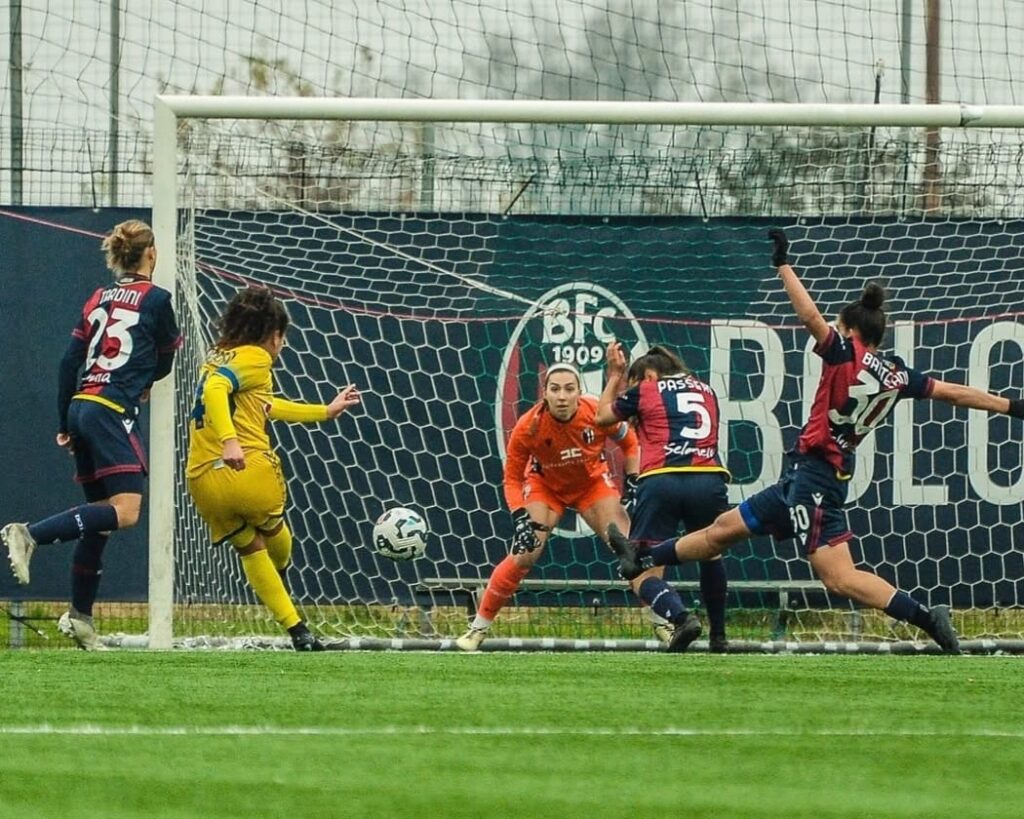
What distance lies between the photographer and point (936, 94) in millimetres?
10477

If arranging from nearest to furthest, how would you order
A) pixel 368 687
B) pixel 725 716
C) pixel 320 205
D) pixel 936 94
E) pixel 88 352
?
1. pixel 725 716
2. pixel 368 687
3. pixel 88 352
4. pixel 936 94
5. pixel 320 205

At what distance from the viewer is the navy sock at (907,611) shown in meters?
8.28

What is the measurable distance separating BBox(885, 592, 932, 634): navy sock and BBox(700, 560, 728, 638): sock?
43.6 inches

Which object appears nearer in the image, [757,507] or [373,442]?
[757,507]

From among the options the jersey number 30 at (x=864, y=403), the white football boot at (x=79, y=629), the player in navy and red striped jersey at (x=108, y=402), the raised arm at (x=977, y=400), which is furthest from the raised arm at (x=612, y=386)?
the white football boot at (x=79, y=629)

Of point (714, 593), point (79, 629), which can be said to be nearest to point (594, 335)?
point (714, 593)

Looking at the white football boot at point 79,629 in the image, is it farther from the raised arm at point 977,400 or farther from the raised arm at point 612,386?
the raised arm at point 977,400

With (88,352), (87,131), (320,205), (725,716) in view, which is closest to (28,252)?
(87,131)

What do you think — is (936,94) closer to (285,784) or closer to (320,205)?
(320,205)

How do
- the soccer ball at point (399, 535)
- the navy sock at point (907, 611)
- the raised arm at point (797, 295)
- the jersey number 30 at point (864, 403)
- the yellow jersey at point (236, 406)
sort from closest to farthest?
the raised arm at point (797, 295), the yellow jersey at point (236, 406), the navy sock at point (907, 611), the jersey number 30 at point (864, 403), the soccer ball at point (399, 535)

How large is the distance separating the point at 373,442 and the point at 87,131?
256cm

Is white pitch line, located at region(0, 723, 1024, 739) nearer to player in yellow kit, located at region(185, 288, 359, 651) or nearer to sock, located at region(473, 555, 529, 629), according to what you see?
player in yellow kit, located at region(185, 288, 359, 651)

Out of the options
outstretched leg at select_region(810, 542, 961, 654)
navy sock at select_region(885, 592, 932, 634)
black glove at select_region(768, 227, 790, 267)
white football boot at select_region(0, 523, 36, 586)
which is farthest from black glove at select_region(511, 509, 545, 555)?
white football boot at select_region(0, 523, 36, 586)

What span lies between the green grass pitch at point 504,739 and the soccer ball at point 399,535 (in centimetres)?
317
